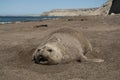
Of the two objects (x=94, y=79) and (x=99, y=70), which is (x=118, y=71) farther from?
(x=94, y=79)

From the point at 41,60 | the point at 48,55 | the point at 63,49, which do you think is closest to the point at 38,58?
the point at 41,60

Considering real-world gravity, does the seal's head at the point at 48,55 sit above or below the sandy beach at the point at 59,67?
above

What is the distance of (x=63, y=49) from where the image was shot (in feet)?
30.0

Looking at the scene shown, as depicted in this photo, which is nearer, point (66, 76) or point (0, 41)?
point (66, 76)

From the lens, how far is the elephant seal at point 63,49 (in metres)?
8.67

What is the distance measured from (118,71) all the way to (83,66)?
1071 mm

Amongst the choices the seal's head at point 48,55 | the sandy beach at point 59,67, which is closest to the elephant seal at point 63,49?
the seal's head at point 48,55

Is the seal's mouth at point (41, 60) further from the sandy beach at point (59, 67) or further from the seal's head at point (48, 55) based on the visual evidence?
the sandy beach at point (59, 67)

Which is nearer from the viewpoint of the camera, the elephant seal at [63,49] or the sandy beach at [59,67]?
the sandy beach at [59,67]

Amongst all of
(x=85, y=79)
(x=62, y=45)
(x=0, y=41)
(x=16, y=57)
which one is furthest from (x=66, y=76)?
(x=0, y=41)

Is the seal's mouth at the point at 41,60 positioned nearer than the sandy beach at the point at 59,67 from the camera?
No

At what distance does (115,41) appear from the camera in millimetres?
11875

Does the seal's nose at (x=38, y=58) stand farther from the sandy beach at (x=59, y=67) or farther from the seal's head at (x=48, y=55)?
the sandy beach at (x=59, y=67)

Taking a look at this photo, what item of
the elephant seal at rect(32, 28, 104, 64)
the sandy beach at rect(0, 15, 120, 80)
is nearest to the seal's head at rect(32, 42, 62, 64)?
the elephant seal at rect(32, 28, 104, 64)
